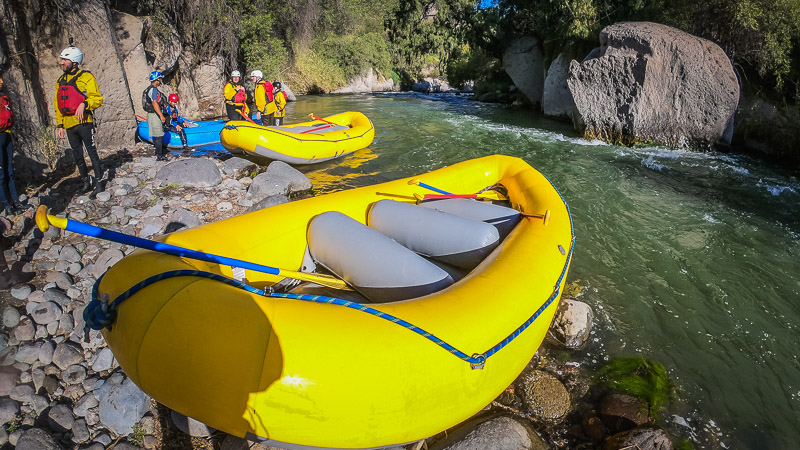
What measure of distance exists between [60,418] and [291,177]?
3604 millimetres

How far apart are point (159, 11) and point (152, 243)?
33.8 ft

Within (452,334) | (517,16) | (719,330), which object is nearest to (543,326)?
(452,334)

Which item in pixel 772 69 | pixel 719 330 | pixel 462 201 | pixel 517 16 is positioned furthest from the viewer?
pixel 517 16

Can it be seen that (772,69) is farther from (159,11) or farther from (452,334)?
(159,11)

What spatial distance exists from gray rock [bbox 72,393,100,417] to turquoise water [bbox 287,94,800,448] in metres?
3.04

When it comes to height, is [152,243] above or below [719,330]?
above

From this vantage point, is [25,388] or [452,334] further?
→ [25,388]

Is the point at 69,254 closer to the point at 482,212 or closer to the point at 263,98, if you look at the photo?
the point at 482,212

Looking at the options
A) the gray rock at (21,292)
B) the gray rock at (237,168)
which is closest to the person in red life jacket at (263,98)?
the gray rock at (237,168)

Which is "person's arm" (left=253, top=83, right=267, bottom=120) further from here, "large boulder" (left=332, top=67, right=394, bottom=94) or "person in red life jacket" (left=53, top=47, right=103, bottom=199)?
"large boulder" (left=332, top=67, right=394, bottom=94)

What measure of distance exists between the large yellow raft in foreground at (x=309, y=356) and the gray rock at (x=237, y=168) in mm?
3593

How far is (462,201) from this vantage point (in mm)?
3799

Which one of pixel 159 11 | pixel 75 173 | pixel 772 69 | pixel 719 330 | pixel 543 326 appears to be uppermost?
pixel 159 11

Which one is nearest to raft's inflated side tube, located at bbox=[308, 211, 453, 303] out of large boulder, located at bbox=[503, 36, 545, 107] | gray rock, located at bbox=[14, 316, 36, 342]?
gray rock, located at bbox=[14, 316, 36, 342]
